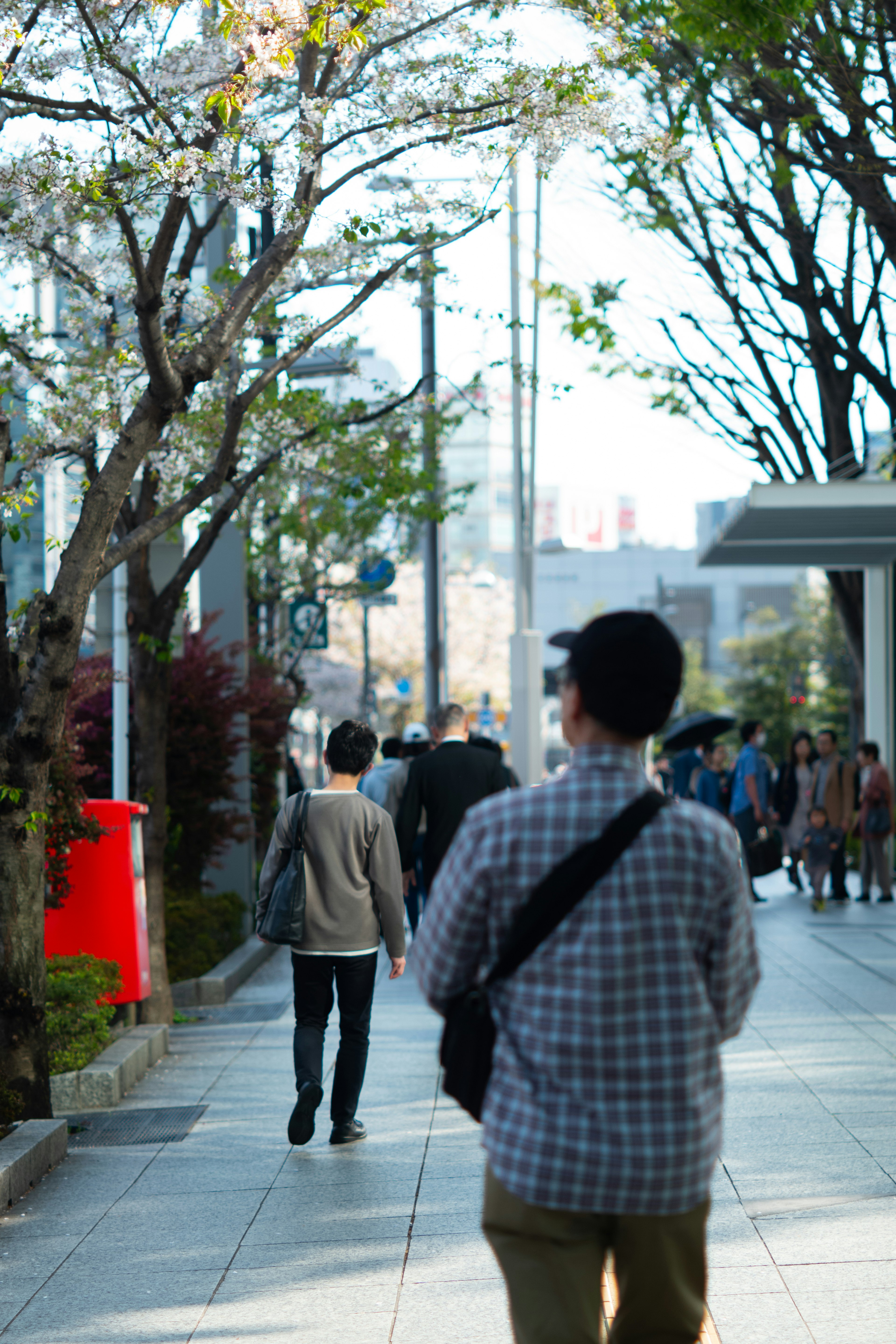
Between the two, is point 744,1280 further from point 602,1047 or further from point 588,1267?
point 602,1047

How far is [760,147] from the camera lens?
11094 millimetres

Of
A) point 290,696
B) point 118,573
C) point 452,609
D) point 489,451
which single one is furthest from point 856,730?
point 489,451

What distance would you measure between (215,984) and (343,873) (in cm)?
436

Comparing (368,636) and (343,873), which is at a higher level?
(368,636)

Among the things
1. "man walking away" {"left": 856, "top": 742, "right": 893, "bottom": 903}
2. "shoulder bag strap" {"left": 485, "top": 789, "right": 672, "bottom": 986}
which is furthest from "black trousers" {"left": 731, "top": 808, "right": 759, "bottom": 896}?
"shoulder bag strap" {"left": 485, "top": 789, "right": 672, "bottom": 986}

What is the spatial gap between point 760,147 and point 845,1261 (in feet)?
30.2

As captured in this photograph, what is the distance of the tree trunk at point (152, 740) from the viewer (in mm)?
8906

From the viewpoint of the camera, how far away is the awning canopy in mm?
11648

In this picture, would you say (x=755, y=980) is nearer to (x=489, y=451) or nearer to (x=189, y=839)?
(x=189, y=839)

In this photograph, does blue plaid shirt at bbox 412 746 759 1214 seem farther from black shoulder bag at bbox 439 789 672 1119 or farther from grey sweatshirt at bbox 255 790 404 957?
grey sweatshirt at bbox 255 790 404 957

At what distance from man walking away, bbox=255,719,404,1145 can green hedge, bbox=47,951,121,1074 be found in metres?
1.66

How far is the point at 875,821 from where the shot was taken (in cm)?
1423

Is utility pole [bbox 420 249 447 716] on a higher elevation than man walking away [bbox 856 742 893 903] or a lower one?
higher

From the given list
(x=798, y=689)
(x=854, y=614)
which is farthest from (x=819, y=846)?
(x=798, y=689)
